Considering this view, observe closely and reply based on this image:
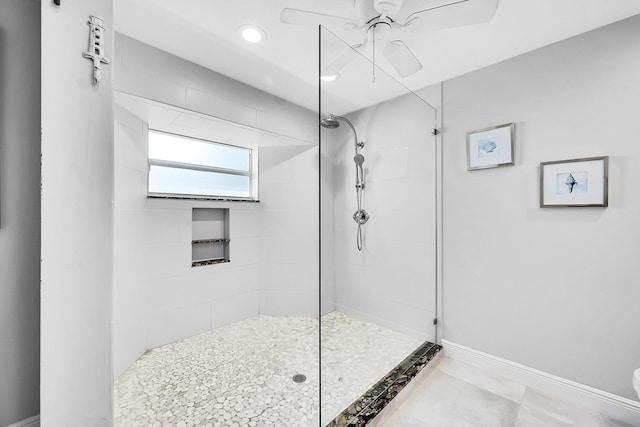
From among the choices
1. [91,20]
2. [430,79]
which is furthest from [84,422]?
[430,79]

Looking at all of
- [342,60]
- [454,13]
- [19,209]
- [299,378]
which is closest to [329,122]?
[342,60]

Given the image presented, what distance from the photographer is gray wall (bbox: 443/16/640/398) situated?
154 cm

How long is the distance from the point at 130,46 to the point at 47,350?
5.74ft

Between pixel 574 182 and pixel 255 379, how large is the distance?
2431 mm

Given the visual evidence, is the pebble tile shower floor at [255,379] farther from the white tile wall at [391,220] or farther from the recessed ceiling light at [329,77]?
the recessed ceiling light at [329,77]

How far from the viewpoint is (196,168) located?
267cm

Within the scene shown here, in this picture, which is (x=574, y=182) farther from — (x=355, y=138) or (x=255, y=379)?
(x=255, y=379)

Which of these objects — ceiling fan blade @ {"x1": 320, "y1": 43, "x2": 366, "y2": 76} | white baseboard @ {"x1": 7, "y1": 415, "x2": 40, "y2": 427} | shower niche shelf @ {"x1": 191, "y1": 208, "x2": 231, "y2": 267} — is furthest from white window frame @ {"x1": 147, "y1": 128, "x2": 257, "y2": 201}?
ceiling fan blade @ {"x1": 320, "y1": 43, "x2": 366, "y2": 76}

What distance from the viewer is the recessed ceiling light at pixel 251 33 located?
64.0 inches

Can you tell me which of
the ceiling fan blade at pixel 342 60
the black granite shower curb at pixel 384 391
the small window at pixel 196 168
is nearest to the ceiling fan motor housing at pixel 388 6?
the ceiling fan blade at pixel 342 60

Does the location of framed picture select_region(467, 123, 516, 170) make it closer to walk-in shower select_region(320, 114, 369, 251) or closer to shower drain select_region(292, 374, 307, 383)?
walk-in shower select_region(320, 114, 369, 251)

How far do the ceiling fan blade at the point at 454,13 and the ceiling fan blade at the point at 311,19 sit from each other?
0.31 m

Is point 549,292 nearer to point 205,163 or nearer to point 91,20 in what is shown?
point 91,20

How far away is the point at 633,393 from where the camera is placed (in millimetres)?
1506
